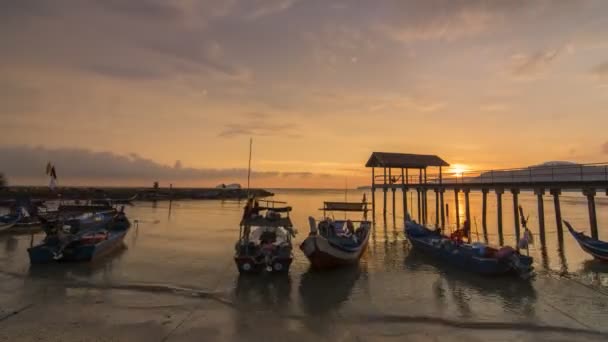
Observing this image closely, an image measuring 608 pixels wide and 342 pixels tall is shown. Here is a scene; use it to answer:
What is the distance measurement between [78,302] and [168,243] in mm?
13724

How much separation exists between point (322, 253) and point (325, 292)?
2.94 meters

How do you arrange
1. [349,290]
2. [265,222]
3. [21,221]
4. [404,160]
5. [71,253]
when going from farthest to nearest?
[404,160], [21,221], [71,253], [265,222], [349,290]

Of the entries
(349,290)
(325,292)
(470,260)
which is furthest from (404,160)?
(325,292)

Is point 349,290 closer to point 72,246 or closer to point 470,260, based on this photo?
point 470,260

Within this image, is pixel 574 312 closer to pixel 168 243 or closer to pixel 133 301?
pixel 133 301

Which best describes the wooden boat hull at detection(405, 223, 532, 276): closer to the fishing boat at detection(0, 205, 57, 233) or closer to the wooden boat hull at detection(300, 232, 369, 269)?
the wooden boat hull at detection(300, 232, 369, 269)

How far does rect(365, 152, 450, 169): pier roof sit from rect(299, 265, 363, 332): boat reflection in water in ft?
69.3

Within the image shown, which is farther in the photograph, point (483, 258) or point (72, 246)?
point (72, 246)

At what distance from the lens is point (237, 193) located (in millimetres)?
117875

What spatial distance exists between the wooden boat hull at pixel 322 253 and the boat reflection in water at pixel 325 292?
470 millimetres

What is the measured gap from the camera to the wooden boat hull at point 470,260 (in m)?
16.0

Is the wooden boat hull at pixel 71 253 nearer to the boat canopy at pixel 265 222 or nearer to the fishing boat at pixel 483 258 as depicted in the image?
the boat canopy at pixel 265 222

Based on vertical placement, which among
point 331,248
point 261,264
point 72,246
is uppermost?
point 331,248

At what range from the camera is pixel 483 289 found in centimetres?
1465
